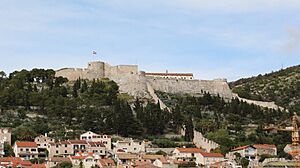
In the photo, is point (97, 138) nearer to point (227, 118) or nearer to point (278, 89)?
point (227, 118)

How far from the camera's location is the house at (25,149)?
6122cm

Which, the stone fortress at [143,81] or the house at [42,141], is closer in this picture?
the house at [42,141]

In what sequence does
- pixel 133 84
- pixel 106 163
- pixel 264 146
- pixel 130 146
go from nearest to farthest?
pixel 106 163 → pixel 264 146 → pixel 130 146 → pixel 133 84

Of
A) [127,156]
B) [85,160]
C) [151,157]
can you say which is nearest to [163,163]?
[151,157]

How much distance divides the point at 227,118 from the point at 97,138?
1743 cm

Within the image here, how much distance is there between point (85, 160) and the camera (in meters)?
57.9

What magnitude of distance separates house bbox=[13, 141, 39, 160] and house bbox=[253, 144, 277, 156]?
716 inches

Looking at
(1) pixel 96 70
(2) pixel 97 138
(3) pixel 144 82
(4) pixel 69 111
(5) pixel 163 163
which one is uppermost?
(1) pixel 96 70

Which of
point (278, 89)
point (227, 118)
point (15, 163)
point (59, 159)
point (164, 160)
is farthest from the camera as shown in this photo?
point (278, 89)

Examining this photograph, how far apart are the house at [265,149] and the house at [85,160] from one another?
13.7m

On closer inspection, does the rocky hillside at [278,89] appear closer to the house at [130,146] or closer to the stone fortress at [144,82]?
the stone fortress at [144,82]

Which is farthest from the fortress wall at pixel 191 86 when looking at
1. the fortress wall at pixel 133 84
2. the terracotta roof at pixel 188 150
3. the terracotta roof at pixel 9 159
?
the terracotta roof at pixel 9 159

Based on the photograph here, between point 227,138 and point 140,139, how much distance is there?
784 cm

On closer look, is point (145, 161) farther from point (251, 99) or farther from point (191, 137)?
point (251, 99)
